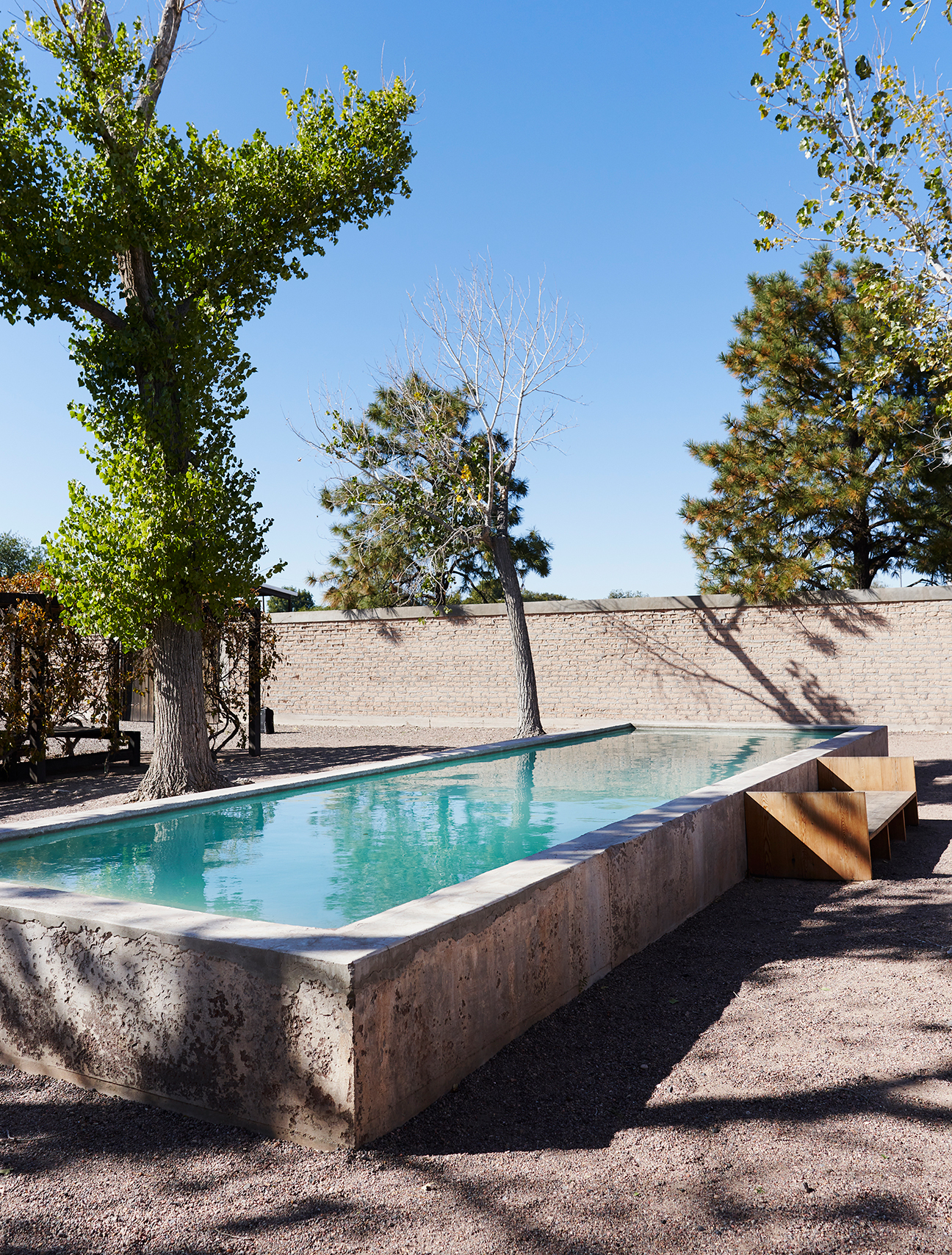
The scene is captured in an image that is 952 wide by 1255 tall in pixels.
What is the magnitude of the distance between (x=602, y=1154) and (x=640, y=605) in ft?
44.0

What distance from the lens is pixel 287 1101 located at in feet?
7.62

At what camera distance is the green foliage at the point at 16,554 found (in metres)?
41.8

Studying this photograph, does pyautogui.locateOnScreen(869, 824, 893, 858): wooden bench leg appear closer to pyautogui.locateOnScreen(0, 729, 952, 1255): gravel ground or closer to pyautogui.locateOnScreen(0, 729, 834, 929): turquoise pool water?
pyautogui.locateOnScreen(0, 729, 834, 929): turquoise pool water

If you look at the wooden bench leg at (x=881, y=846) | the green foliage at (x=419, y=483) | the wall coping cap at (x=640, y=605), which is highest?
the green foliage at (x=419, y=483)

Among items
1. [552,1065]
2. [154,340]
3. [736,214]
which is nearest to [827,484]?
[736,214]

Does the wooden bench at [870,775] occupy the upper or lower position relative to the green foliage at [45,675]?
lower

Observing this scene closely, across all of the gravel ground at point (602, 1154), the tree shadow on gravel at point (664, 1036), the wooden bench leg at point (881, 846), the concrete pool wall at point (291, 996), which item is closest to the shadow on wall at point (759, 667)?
the wooden bench leg at point (881, 846)

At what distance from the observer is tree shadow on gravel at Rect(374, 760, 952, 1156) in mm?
2420

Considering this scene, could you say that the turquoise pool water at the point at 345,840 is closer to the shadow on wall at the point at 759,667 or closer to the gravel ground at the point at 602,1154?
the gravel ground at the point at 602,1154

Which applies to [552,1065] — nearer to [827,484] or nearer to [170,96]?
[170,96]

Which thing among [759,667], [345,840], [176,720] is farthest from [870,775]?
[759,667]

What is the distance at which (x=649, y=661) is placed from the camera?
50.0 ft

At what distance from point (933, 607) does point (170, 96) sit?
11880 mm

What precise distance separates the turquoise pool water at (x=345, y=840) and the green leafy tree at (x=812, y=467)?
24.7 feet
